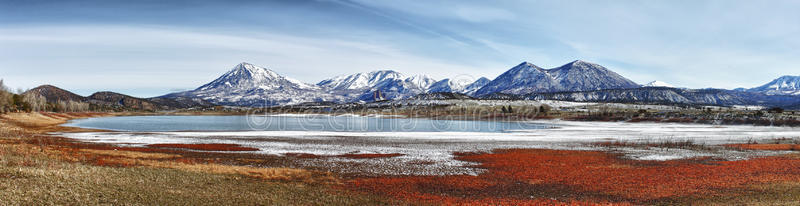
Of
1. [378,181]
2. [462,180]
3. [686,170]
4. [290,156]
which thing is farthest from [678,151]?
[290,156]

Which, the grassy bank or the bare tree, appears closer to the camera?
the grassy bank

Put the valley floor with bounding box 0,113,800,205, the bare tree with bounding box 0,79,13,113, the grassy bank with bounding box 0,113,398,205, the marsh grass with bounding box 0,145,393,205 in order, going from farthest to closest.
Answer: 1. the bare tree with bounding box 0,79,13,113
2. the valley floor with bounding box 0,113,800,205
3. the grassy bank with bounding box 0,113,398,205
4. the marsh grass with bounding box 0,145,393,205

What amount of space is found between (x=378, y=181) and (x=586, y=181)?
13255 mm

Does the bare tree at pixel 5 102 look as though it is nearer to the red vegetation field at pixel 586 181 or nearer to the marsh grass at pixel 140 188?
the marsh grass at pixel 140 188

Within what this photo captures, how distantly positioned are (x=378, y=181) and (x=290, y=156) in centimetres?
1576

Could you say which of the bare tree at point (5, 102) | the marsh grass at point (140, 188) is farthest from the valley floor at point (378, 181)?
the bare tree at point (5, 102)

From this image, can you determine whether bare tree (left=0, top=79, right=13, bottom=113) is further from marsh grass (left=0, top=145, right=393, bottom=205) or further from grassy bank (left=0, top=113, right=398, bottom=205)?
marsh grass (left=0, top=145, right=393, bottom=205)

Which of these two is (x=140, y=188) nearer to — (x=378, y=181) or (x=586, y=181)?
(x=378, y=181)

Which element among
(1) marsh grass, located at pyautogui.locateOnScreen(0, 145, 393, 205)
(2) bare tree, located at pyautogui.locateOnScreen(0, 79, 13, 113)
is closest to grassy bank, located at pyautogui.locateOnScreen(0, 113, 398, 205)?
(1) marsh grass, located at pyautogui.locateOnScreen(0, 145, 393, 205)

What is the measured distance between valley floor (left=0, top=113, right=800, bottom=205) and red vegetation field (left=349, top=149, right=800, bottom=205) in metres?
0.06

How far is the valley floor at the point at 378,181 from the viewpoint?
66.5 ft

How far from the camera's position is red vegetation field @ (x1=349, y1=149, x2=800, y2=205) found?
2290 centimetres

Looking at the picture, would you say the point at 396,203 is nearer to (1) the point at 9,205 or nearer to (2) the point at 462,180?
(2) the point at 462,180

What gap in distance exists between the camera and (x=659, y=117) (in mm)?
127625
